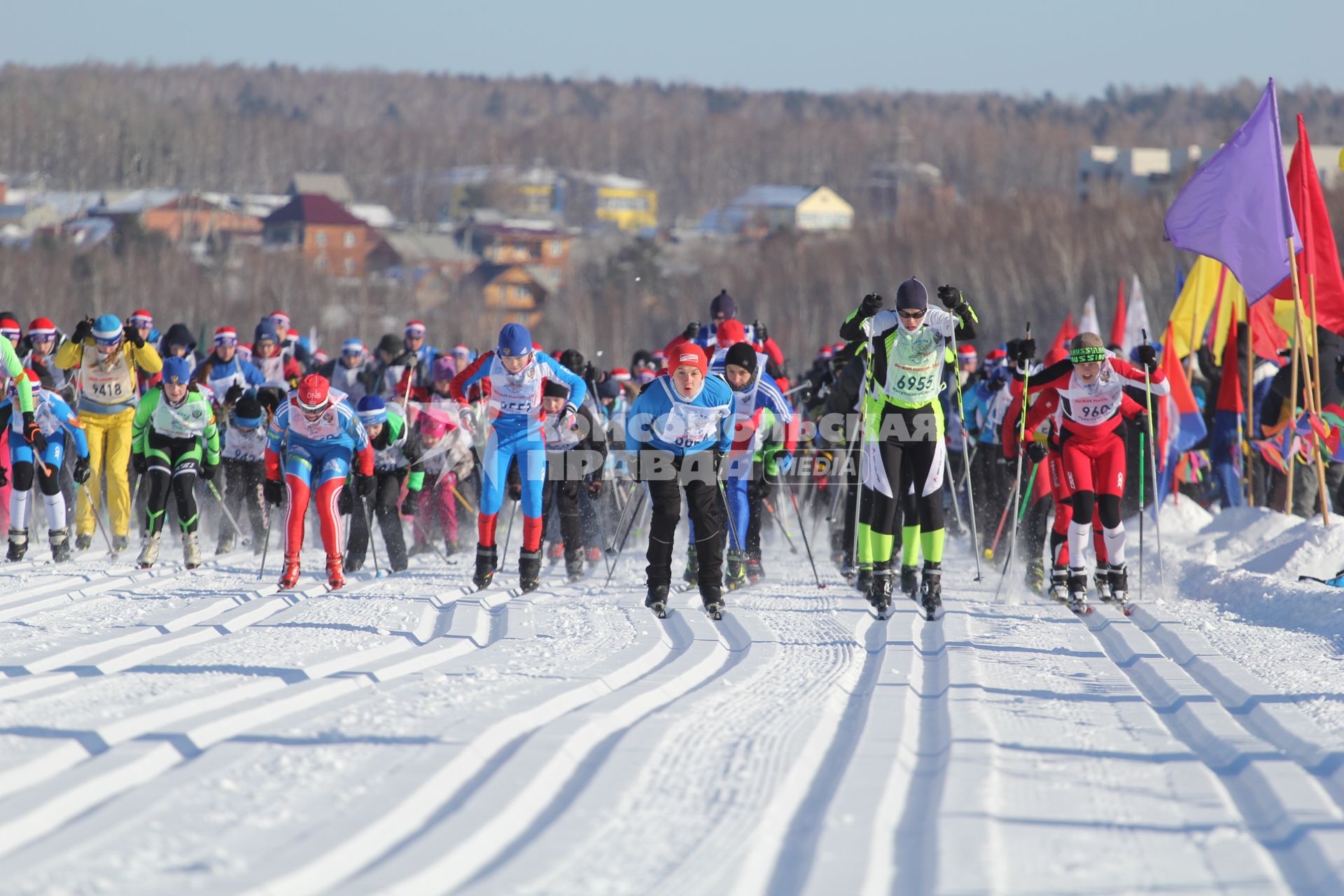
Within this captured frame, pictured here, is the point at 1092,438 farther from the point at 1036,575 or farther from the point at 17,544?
the point at 17,544

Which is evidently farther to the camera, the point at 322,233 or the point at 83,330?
the point at 322,233

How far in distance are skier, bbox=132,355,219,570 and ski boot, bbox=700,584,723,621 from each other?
4203 mm

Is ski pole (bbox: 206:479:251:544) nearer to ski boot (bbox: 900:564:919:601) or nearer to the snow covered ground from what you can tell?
the snow covered ground

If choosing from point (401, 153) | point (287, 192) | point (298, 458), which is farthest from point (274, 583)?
point (401, 153)

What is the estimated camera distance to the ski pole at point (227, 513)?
40.9 ft

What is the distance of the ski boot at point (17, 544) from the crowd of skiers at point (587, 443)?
0.02 metres

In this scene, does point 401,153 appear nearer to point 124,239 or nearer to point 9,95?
point 9,95

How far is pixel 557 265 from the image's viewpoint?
11612 cm

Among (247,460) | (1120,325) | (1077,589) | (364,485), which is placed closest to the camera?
(1077,589)

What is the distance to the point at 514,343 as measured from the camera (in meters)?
10.4

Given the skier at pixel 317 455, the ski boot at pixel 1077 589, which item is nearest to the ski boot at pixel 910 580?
the ski boot at pixel 1077 589

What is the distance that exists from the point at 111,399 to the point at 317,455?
8.60ft

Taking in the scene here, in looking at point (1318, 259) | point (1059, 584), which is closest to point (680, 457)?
point (1059, 584)

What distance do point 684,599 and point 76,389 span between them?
546 cm
